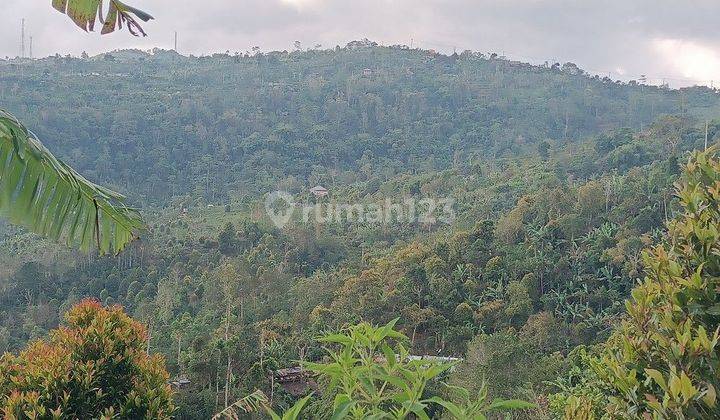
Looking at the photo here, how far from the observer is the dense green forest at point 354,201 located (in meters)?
12.1

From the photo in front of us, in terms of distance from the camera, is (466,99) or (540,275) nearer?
(540,275)

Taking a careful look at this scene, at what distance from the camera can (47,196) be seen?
1803 millimetres

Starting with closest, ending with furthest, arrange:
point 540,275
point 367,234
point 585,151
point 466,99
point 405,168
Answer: point 540,275
point 367,234
point 585,151
point 405,168
point 466,99

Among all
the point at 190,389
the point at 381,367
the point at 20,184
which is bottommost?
the point at 190,389

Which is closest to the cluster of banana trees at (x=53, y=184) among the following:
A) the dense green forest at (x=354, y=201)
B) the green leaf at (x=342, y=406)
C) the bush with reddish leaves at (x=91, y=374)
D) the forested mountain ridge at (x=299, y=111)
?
the dense green forest at (x=354, y=201)

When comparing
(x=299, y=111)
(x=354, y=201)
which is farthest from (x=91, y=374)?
(x=299, y=111)

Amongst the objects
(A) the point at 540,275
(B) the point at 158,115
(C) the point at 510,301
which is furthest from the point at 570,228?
(B) the point at 158,115

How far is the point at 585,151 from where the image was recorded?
87.7 feet

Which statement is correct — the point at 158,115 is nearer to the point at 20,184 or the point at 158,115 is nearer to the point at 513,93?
the point at 513,93

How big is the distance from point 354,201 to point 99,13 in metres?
24.1

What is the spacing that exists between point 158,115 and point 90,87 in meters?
5.85

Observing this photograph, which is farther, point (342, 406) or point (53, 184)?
point (53, 184)

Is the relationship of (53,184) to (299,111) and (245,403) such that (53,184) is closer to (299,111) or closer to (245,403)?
(245,403)

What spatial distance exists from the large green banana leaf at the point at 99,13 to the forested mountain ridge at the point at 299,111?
93.9 ft
